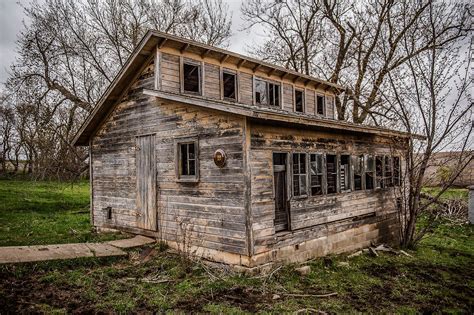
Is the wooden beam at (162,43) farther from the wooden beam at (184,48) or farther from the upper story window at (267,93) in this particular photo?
the upper story window at (267,93)

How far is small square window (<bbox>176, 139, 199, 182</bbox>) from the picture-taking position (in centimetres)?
941

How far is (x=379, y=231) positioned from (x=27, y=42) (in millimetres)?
20646

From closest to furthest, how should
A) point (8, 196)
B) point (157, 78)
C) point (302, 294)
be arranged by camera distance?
point (302, 294)
point (157, 78)
point (8, 196)

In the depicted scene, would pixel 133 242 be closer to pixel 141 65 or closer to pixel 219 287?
pixel 219 287

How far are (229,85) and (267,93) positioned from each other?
2288 millimetres

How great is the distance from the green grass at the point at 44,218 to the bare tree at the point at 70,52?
5.79ft

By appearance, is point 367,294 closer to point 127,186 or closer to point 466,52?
point 127,186

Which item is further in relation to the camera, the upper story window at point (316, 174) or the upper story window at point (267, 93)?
the upper story window at point (267, 93)

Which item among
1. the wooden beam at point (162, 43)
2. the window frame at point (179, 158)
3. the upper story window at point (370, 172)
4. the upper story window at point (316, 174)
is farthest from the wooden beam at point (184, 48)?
the upper story window at point (370, 172)

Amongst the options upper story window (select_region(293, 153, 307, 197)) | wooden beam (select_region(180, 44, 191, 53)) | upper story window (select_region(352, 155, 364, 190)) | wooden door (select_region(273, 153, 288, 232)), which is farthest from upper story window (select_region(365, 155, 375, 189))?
wooden beam (select_region(180, 44, 191, 53))

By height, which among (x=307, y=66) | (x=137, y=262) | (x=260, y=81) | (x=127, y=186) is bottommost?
(x=137, y=262)

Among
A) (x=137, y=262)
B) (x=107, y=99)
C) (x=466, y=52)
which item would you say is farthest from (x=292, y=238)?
(x=466, y=52)

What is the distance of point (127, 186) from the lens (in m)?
11.8

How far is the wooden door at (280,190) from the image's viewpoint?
9.61 m
